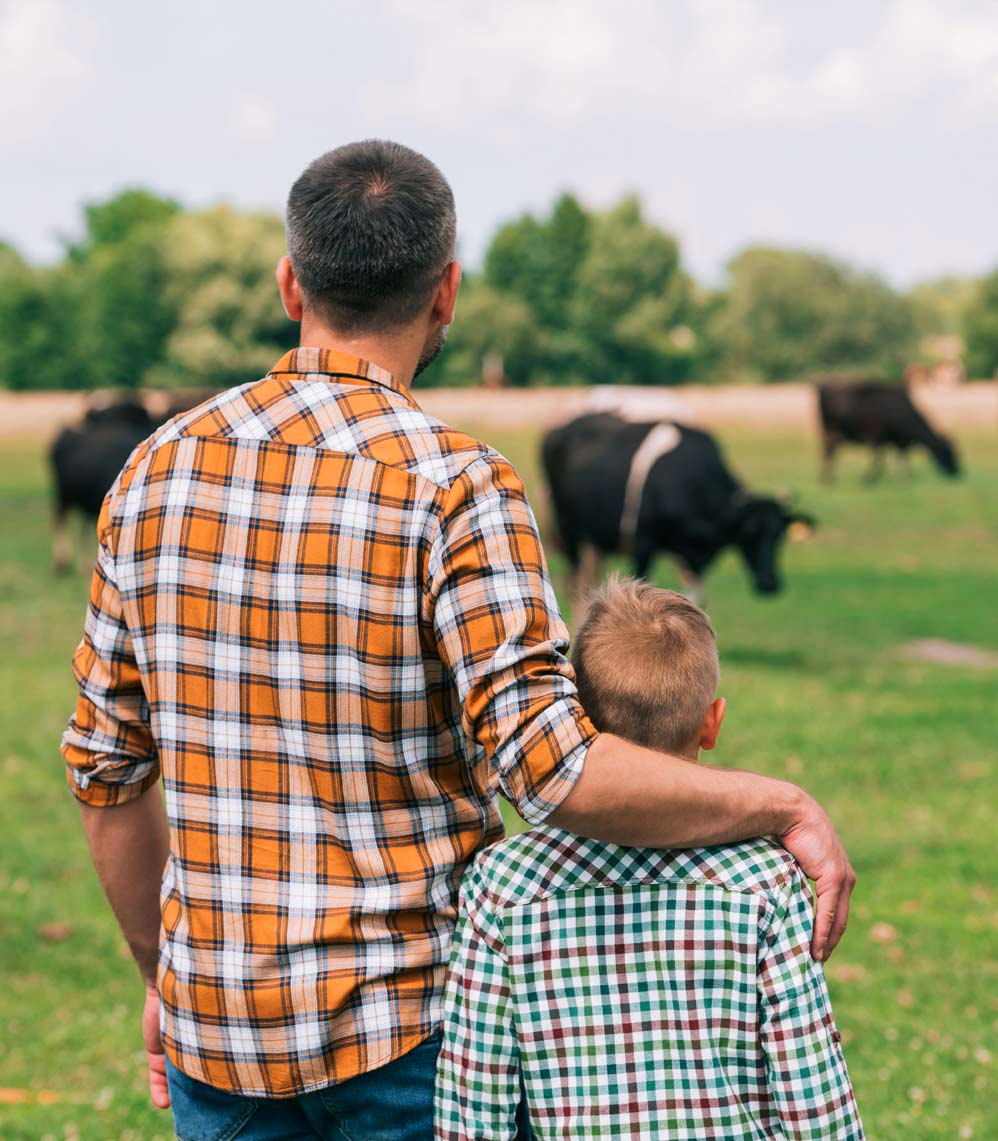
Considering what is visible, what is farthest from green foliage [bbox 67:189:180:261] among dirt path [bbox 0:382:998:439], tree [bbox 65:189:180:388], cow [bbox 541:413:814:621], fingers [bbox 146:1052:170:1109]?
fingers [bbox 146:1052:170:1109]

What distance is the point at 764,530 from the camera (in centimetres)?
1335

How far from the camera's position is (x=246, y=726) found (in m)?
2.07

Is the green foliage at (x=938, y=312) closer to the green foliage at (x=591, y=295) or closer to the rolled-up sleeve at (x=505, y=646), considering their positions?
the green foliage at (x=591, y=295)

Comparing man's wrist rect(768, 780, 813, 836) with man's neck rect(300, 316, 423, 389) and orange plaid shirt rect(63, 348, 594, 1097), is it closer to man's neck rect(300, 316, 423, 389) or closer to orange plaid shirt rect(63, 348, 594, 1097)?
orange plaid shirt rect(63, 348, 594, 1097)

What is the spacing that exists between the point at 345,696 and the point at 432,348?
57 cm

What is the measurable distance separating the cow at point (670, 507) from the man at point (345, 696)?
1078cm

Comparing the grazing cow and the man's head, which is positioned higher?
the man's head

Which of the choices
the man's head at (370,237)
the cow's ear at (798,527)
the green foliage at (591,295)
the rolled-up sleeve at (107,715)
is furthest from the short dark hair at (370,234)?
the green foliage at (591,295)

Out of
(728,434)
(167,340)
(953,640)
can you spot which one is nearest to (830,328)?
(167,340)

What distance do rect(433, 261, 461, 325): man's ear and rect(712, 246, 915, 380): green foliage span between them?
90421 millimetres

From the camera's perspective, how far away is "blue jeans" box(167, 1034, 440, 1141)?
2.09 metres

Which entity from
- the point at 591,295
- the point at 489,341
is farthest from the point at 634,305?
the point at 489,341

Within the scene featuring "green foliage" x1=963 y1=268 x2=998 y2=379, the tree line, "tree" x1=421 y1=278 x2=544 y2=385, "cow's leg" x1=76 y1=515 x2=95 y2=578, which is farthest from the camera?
"green foliage" x1=963 y1=268 x2=998 y2=379

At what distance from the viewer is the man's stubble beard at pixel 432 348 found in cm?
222
